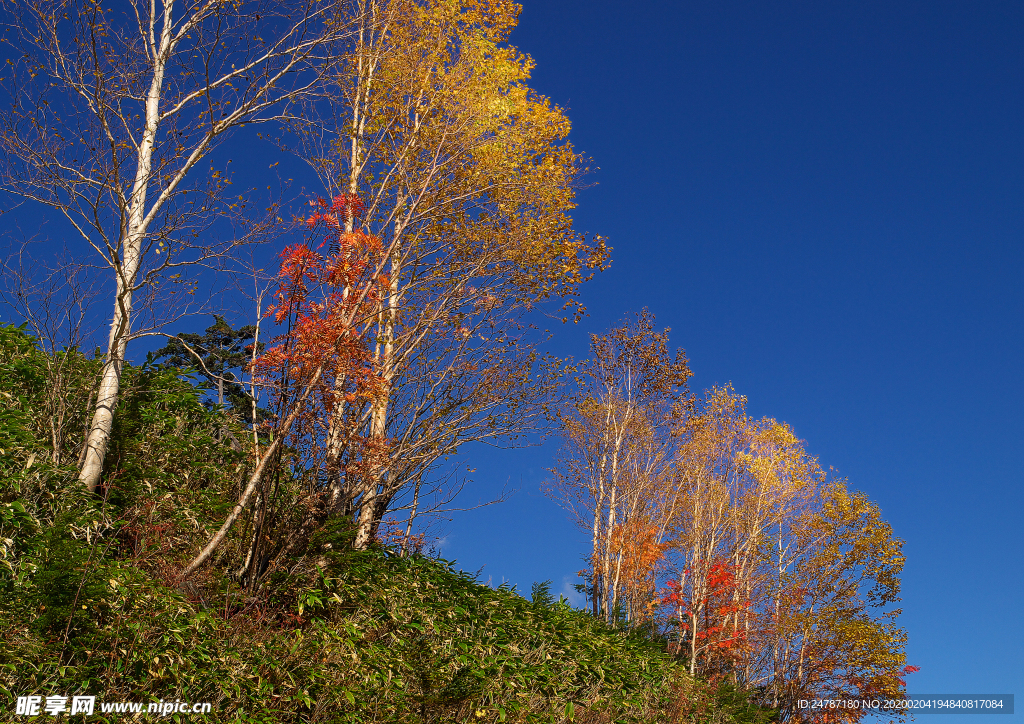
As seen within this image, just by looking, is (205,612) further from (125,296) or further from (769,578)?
(769,578)

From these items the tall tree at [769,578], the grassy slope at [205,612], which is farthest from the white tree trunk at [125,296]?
the tall tree at [769,578]

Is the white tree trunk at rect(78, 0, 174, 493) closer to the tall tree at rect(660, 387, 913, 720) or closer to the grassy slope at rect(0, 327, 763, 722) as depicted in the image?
the grassy slope at rect(0, 327, 763, 722)

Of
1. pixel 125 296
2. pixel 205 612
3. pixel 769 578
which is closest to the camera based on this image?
pixel 205 612

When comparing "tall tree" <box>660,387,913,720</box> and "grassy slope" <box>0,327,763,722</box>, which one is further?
"tall tree" <box>660,387,913,720</box>

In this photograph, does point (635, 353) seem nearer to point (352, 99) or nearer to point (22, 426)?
point (352, 99)

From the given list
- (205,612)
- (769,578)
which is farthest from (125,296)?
(769,578)

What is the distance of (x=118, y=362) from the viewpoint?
7.91 metres

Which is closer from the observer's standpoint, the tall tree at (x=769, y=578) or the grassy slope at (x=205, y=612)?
the grassy slope at (x=205, y=612)

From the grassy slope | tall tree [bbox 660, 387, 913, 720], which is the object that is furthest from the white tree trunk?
tall tree [bbox 660, 387, 913, 720]

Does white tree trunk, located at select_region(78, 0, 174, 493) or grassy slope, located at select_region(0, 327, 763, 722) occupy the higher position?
white tree trunk, located at select_region(78, 0, 174, 493)

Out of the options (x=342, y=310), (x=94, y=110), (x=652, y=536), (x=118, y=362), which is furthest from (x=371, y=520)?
(x=652, y=536)

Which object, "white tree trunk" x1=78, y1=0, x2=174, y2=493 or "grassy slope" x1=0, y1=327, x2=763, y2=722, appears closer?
"grassy slope" x1=0, y1=327, x2=763, y2=722

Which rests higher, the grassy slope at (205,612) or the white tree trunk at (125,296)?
the white tree trunk at (125,296)

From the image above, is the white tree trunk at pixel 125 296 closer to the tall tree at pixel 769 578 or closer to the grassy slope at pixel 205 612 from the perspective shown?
the grassy slope at pixel 205 612
